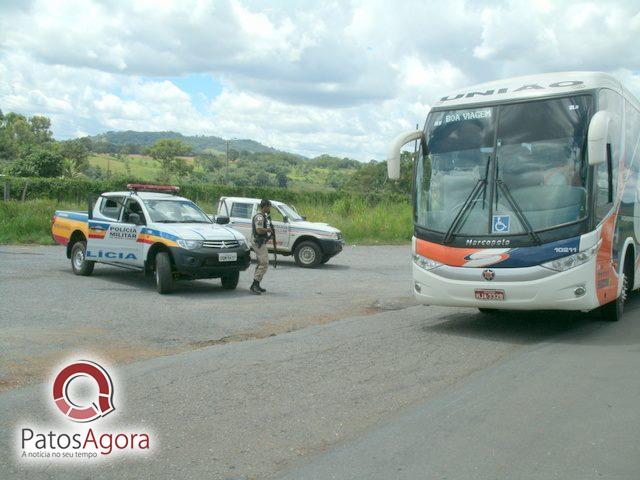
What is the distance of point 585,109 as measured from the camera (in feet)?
31.1

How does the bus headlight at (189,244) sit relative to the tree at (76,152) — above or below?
below

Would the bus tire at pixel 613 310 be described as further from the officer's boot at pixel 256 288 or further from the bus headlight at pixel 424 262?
the officer's boot at pixel 256 288

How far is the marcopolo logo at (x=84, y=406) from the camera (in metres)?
5.59

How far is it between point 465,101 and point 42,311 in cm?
712

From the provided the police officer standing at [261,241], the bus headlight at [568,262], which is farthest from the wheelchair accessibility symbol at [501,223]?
the police officer standing at [261,241]

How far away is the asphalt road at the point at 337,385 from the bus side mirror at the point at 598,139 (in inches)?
94.7

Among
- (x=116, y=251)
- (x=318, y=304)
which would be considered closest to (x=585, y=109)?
(x=318, y=304)

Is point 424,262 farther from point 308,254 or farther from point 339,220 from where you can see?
point 339,220

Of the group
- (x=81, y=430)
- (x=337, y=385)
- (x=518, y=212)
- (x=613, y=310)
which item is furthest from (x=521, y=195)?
(x=81, y=430)

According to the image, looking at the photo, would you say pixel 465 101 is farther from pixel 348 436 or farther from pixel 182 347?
pixel 348 436

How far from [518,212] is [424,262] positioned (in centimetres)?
149

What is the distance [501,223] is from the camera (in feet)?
31.3

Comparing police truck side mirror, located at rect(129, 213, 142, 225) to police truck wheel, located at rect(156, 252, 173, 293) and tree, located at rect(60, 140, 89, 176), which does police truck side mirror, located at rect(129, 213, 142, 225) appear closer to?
police truck wheel, located at rect(156, 252, 173, 293)

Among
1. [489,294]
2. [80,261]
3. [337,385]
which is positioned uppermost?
[489,294]
